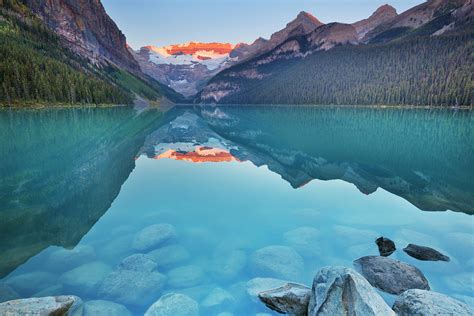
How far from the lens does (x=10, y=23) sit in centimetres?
18425

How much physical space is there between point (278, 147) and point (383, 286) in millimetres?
36161

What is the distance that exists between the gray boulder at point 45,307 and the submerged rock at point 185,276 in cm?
316

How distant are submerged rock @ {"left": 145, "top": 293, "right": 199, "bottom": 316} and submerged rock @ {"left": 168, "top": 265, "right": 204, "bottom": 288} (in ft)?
3.31

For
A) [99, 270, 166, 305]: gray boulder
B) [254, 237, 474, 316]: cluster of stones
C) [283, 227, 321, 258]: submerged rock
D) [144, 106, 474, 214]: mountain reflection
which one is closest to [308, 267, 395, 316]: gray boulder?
[254, 237, 474, 316]: cluster of stones

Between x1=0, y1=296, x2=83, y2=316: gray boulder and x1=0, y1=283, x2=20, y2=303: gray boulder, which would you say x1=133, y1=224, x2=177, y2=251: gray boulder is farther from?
x1=0, y1=283, x2=20, y2=303: gray boulder

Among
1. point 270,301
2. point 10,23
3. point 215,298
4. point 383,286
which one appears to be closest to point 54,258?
point 215,298

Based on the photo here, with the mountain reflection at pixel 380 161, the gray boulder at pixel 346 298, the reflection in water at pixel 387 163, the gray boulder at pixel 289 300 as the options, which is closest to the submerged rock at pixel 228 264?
the gray boulder at pixel 289 300

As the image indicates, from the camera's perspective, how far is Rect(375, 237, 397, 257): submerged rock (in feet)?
42.8

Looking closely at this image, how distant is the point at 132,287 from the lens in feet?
34.2

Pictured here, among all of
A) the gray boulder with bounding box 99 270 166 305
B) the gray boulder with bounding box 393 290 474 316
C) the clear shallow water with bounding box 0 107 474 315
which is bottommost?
the clear shallow water with bounding box 0 107 474 315

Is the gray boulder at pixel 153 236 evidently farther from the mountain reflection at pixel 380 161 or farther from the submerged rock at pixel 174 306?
the mountain reflection at pixel 380 161

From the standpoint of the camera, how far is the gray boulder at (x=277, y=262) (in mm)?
11570

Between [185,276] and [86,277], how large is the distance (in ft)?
12.6

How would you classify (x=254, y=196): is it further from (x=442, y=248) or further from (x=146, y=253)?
(x=442, y=248)
